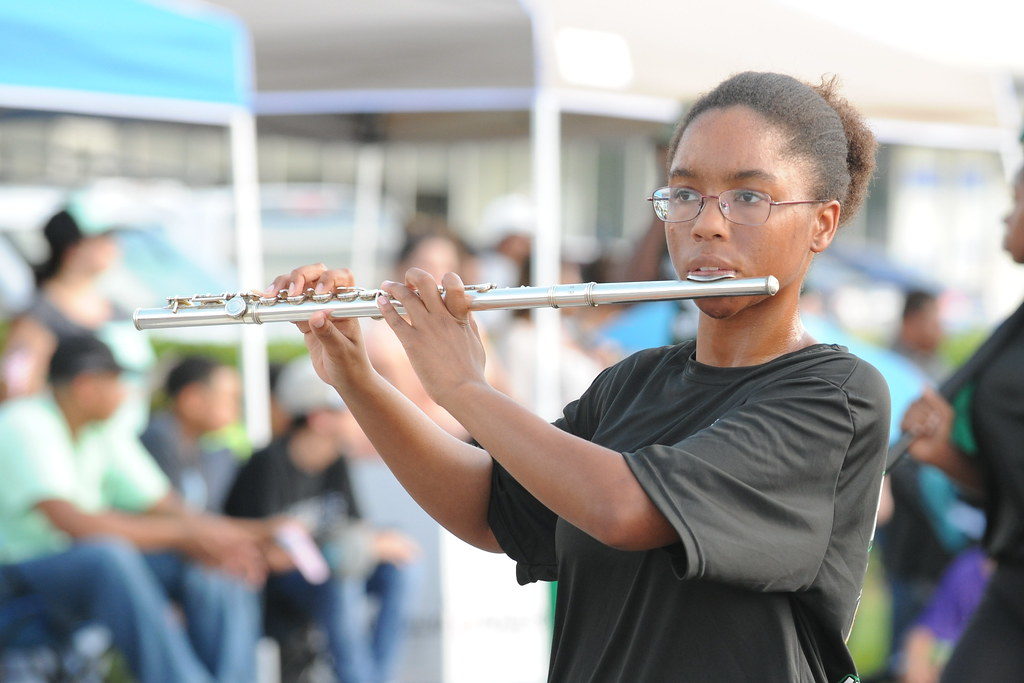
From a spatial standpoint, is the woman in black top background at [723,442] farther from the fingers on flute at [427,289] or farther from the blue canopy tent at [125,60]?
the blue canopy tent at [125,60]

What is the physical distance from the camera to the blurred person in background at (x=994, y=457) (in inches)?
119

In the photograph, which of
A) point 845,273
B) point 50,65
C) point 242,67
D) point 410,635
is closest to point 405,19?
point 242,67

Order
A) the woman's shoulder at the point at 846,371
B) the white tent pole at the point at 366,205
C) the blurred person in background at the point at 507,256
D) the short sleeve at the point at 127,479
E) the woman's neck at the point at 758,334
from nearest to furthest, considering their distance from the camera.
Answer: the woman's shoulder at the point at 846,371, the woman's neck at the point at 758,334, the short sleeve at the point at 127,479, the blurred person in background at the point at 507,256, the white tent pole at the point at 366,205

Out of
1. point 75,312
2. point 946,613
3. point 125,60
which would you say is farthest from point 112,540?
point 946,613

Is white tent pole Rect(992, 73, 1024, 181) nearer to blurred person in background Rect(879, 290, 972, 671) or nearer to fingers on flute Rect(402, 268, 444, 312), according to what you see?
blurred person in background Rect(879, 290, 972, 671)

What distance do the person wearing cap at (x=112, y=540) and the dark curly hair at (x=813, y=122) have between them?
324 cm

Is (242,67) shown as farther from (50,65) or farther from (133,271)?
(133,271)

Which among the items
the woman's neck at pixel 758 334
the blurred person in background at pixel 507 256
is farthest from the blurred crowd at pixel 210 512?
the woman's neck at pixel 758 334

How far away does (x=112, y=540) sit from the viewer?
182 inches

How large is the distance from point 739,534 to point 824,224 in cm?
49

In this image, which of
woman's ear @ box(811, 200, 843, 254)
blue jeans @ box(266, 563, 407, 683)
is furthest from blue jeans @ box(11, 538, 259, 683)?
woman's ear @ box(811, 200, 843, 254)

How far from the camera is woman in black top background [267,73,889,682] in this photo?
1.61 metres

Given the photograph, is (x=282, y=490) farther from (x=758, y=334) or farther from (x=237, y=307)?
(x=758, y=334)

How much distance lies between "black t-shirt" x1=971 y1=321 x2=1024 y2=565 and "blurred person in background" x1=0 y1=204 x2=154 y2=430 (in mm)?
2994
